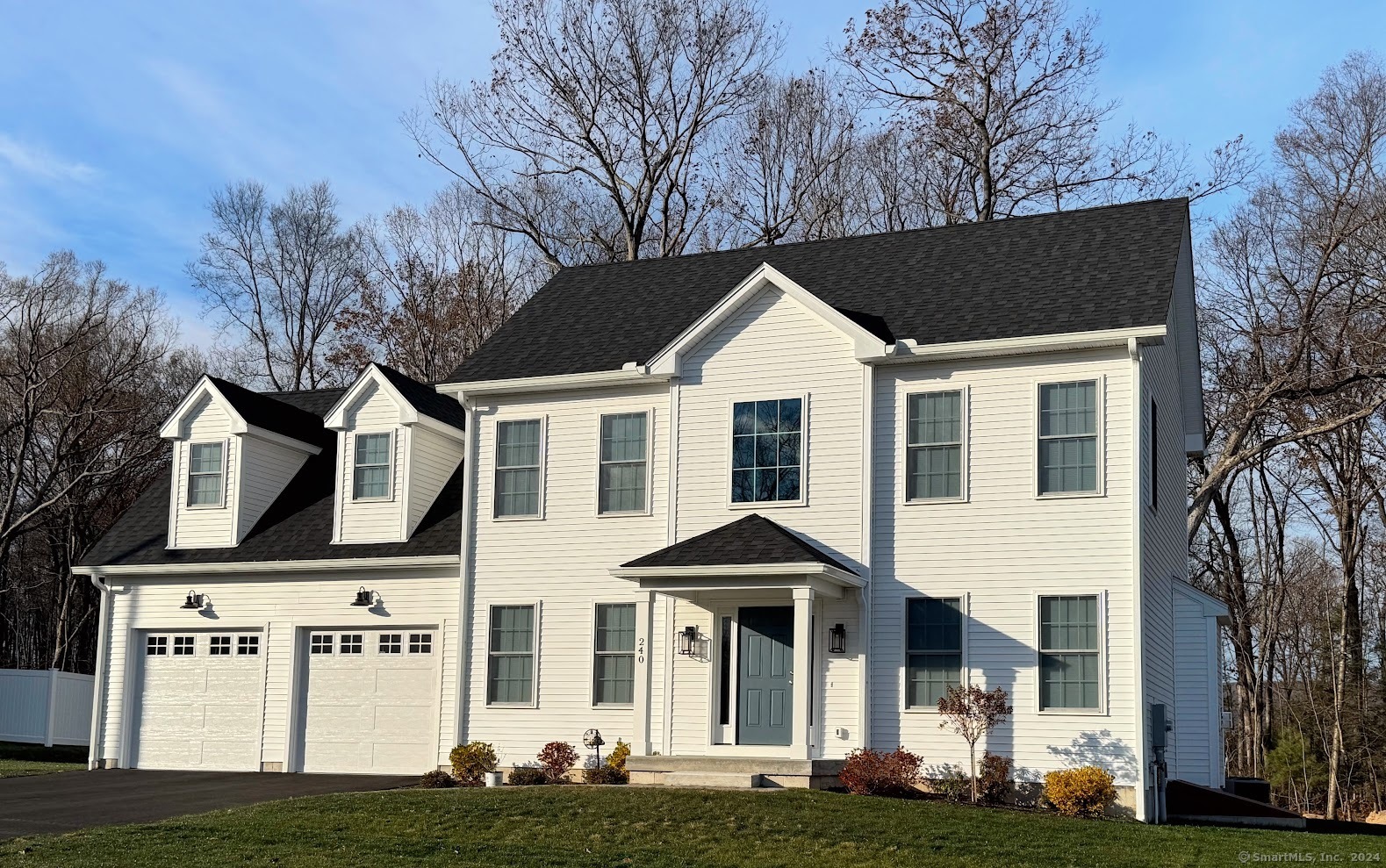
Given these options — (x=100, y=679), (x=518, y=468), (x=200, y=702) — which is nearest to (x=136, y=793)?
(x=200, y=702)

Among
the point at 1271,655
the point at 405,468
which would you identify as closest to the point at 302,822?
the point at 405,468

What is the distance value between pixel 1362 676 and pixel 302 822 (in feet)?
100

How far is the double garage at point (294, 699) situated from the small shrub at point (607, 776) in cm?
361

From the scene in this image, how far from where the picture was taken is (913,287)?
20891 millimetres

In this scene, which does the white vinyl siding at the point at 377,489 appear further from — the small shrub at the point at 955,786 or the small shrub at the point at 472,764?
the small shrub at the point at 955,786

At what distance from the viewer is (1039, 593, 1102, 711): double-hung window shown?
1775 cm

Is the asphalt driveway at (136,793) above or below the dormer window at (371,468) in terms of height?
below

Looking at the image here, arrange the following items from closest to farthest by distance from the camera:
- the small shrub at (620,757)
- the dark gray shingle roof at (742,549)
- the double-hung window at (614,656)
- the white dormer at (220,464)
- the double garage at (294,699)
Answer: the dark gray shingle roof at (742,549), the small shrub at (620,757), the double-hung window at (614,656), the double garage at (294,699), the white dormer at (220,464)

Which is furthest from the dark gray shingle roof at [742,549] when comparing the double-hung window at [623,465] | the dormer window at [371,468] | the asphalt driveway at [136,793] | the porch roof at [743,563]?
the dormer window at [371,468]

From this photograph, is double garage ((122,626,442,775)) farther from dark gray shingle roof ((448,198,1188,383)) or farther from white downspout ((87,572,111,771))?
dark gray shingle roof ((448,198,1188,383))

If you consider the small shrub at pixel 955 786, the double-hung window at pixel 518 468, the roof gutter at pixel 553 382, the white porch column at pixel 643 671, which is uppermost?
the roof gutter at pixel 553 382

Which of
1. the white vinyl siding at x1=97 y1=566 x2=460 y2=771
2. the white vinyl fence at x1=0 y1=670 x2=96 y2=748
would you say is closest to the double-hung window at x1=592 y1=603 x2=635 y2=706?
the white vinyl siding at x1=97 y1=566 x2=460 y2=771

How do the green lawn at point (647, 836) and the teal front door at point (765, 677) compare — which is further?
the teal front door at point (765, 677)

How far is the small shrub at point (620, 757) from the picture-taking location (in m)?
19.6
